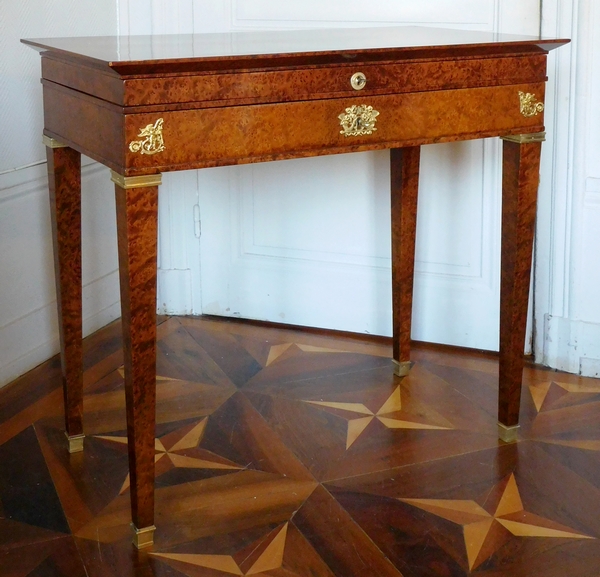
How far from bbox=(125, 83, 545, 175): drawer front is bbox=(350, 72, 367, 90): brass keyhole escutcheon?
25 millimetres

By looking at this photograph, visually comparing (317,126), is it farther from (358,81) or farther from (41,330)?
(41,330)

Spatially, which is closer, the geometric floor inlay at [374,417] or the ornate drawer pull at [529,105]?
the ornate drawer pull at [529,105]

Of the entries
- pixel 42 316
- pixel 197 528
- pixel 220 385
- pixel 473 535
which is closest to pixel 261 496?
pixel 197 528

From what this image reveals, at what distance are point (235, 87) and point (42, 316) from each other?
1327 millimetres

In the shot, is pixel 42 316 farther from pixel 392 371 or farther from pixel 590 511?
pixel 590 511

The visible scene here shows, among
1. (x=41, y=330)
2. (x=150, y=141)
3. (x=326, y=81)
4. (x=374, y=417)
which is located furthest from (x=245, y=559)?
(x=41, y=330)

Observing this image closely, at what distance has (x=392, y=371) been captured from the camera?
2.56m

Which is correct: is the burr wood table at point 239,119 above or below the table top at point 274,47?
below

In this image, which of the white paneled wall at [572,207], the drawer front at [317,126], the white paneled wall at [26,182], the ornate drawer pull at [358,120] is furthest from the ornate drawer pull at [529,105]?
the white paneled wall at [26,182]

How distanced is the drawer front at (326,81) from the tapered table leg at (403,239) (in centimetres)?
49

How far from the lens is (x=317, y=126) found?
167cm

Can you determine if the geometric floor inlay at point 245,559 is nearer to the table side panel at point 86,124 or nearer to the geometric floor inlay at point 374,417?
the geometric floor inlay at point 374,417

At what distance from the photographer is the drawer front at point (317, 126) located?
1.51 metres

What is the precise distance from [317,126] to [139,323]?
0.51m
